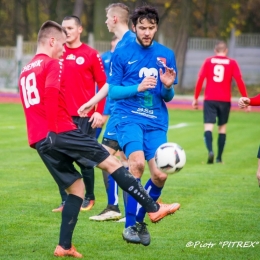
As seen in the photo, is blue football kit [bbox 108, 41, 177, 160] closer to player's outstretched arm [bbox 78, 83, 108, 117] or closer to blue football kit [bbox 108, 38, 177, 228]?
blue football kit [bbox 108, 38, 177, 228]

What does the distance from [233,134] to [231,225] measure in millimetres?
12609

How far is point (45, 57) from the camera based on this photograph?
21.3 feet

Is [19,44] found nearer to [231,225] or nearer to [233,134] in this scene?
[233,134]

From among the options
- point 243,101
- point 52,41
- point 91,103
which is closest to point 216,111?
point 91,103

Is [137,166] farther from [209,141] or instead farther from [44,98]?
[209,141]

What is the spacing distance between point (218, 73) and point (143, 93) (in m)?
7.81

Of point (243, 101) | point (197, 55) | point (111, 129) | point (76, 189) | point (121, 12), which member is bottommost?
point (197, 55)

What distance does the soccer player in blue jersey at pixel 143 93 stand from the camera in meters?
7.21

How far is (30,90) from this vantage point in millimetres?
6410

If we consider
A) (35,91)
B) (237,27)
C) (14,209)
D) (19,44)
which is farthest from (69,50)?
(237,27)

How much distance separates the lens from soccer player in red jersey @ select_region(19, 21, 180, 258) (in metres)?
6.28

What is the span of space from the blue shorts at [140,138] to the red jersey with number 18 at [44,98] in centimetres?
95

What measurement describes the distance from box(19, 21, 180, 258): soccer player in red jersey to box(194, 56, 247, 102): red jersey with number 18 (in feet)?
27.6

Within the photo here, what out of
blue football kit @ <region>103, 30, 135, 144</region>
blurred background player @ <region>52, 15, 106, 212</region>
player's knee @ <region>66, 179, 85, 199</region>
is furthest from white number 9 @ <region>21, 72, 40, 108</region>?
blurred background player @ <region>52, 15, 106, 212</region>
